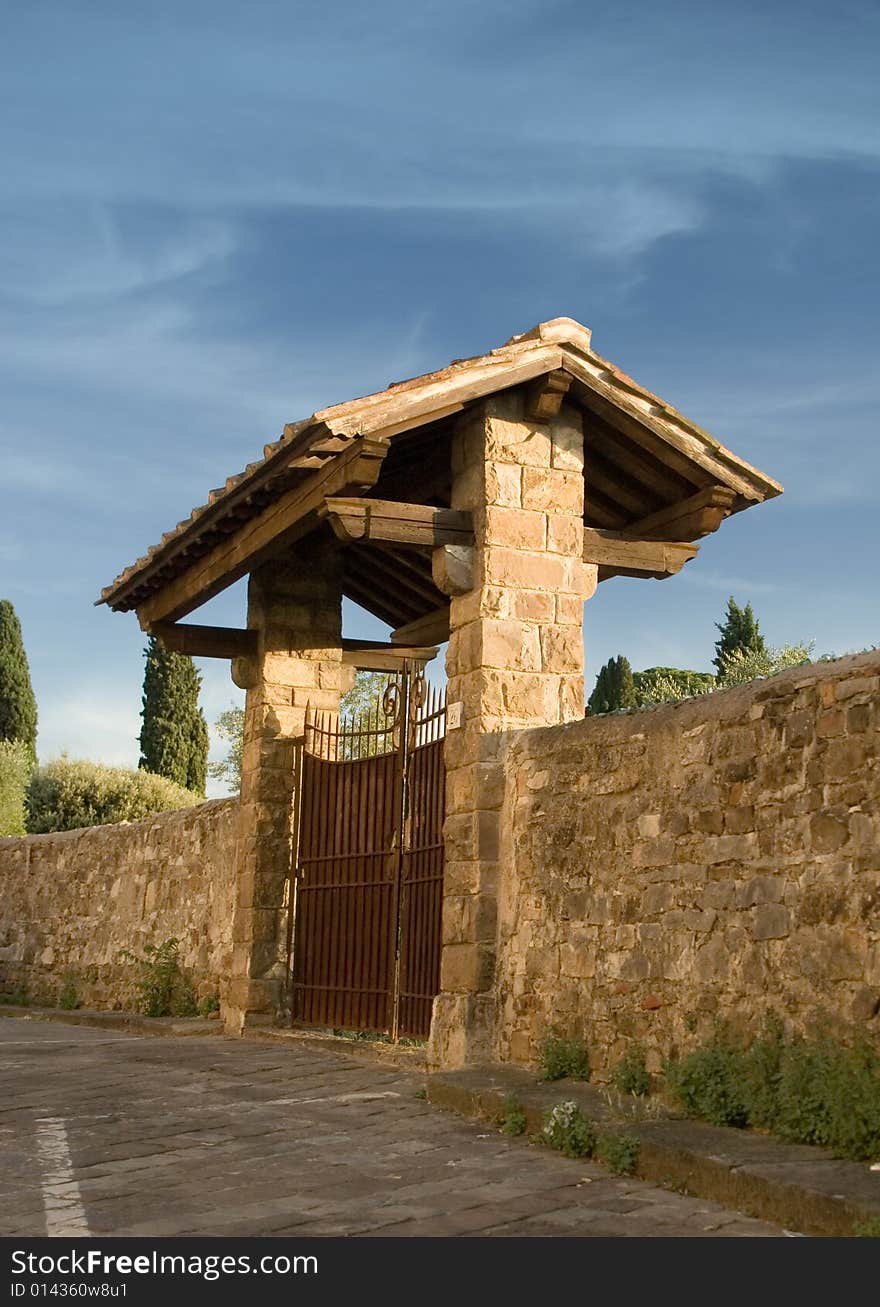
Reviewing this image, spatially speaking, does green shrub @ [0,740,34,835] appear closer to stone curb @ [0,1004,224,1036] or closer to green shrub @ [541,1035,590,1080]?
stone curb @ [0,1004,224,1036]

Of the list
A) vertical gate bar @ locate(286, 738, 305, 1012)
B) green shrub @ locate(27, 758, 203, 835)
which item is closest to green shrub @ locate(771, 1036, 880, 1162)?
vertical gate bar @ locate(286, 738, 305, 1012)

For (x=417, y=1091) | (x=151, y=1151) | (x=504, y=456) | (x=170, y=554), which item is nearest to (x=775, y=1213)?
(x=151, y=1151)

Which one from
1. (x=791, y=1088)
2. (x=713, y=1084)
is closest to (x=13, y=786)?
(x=713, y=1084)

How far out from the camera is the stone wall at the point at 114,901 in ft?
40.9

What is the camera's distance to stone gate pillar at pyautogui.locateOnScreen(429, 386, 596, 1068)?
8.29 m

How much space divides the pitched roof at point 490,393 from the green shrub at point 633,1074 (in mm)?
3600

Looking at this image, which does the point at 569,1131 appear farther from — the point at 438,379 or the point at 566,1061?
the point at 438,379

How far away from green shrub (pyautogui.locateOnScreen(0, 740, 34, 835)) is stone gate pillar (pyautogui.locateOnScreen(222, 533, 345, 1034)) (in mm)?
15064

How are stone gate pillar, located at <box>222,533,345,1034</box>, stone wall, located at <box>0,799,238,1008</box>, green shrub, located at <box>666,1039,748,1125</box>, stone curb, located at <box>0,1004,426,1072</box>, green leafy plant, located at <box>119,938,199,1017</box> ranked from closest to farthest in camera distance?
green shrub, located at <box>666,1039,748,1125</box> → stone curb, located at <box>0,1004,426,1072</box> → stone gate pillar, located at <box>222,533,345,1034</box> → stone wall, located at <box>0,799,238,1008</box> → green leafy plant, located at <box>119,938,199,1017</box>

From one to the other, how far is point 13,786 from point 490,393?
21.6 metres

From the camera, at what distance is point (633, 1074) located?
6.66m

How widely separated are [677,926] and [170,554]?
5.56m

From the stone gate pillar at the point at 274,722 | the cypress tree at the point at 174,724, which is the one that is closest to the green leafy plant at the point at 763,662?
the cypress tree at the point at 174,724

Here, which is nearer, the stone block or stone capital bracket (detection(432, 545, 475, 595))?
the stone block
